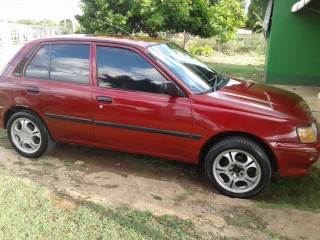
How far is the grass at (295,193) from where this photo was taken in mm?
3852

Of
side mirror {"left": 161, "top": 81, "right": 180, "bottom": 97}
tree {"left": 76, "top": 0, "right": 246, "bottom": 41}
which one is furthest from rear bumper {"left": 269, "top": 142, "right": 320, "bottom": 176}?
tree {"left": 76, "top": 0, "right": 246, "bottom": 41}

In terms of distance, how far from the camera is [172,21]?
12.1 m

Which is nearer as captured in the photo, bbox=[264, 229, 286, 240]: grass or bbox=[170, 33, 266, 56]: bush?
bbox=[264, 229, 286, 240]: grass

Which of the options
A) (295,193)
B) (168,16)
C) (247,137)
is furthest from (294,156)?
(168,16)

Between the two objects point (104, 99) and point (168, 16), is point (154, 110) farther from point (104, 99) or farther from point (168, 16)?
point (168, 16)

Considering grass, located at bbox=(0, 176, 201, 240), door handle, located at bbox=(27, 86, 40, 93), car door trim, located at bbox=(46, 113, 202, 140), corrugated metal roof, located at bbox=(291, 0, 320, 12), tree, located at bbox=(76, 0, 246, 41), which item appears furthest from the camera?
tree, located at bbox=(76, 0, 246, 41)

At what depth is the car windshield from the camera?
152 inches

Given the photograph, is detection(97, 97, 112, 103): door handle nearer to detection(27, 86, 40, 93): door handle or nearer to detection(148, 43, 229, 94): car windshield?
detection(148, 43, 229, 94): car windshield

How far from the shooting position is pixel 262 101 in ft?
12.3

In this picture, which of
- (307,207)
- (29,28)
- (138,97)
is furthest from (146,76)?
(29,28)

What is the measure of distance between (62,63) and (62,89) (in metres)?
0.36

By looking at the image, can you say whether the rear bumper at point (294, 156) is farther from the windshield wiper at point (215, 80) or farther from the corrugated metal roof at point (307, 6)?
the corrugated metal roof at point (307, 6)

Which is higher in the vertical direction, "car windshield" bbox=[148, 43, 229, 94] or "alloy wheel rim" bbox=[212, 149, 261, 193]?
"car windshield" bbox=[148, 43, 229, 94]

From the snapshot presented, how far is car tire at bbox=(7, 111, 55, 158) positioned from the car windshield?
1.83m
